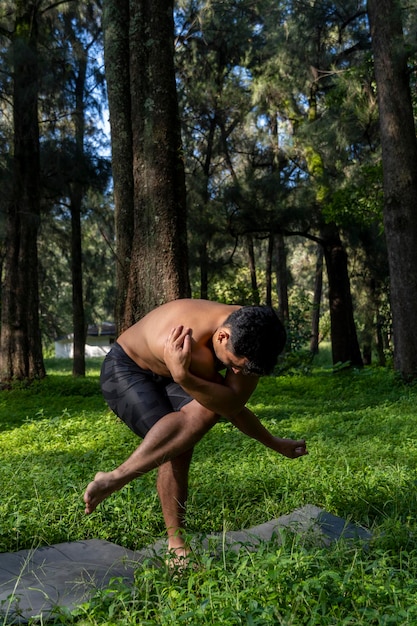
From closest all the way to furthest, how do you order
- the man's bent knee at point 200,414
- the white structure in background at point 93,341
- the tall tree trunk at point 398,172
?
the man's bent knee at point 200,414, the tall tree trunk at point 398,172, the white structure in background at point 93,341

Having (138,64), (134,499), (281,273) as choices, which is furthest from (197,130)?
(134,499)

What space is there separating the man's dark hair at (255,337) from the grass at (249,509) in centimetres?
79

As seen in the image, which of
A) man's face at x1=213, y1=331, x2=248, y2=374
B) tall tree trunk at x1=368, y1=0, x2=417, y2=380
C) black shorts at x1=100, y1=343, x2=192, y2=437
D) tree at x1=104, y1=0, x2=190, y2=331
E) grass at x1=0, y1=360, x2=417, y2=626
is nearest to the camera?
grass at x1=0, y1=360, x2=417, y2=626

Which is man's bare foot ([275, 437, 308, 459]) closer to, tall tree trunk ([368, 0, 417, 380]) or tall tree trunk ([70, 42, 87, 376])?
tall tree trunk ([368, 0, 417, 380])

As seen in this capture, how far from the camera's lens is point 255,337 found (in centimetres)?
287

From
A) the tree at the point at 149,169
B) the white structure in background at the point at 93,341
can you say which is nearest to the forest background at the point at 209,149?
the tree at the point at 149,169

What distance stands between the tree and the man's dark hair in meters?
4.11

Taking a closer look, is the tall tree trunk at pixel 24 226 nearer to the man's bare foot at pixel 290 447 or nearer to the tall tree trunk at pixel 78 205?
the tall tree trunk at pixel 78 205

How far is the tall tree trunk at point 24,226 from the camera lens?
1219cm

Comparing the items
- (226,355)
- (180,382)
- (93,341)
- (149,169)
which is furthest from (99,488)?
(93,341)

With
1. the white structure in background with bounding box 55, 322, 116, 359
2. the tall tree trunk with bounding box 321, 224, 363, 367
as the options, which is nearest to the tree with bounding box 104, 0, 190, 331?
the tall tree trunk with bounding box 321, 224, 363, 367

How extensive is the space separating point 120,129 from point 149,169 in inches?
39.2

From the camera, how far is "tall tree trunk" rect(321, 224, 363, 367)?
1532 cm

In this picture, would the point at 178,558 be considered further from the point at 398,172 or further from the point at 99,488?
the point at 398,172
